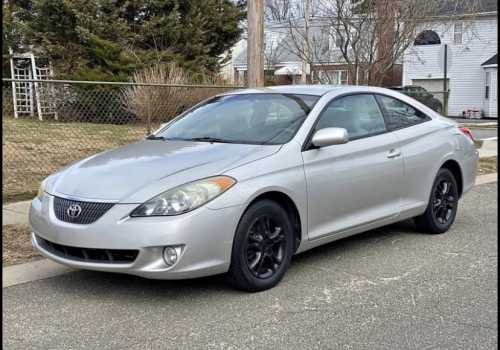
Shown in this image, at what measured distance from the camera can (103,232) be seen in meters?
4.12

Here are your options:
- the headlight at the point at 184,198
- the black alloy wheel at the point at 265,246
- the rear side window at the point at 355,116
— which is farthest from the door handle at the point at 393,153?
the headlight at the point at 184,198

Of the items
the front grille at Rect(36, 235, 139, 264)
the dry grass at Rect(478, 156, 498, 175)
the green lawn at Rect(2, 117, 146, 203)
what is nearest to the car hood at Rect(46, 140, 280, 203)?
the front grille at Rect(36, 235, 139, 264)

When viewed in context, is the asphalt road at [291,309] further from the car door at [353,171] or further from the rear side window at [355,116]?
the rear side window at [355,116]

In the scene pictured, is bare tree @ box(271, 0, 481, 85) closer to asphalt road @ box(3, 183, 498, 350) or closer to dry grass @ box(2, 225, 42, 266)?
asphalt road @ box(3, 183, 498, 350)

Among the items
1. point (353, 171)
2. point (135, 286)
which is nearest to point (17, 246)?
point (135, 286)

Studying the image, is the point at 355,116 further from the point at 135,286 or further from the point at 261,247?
the point at 135,286

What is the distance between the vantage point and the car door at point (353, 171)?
500cm

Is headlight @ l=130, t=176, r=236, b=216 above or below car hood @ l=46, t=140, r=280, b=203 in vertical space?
below

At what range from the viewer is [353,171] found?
209 inches

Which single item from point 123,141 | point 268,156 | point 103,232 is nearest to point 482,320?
point 268,156

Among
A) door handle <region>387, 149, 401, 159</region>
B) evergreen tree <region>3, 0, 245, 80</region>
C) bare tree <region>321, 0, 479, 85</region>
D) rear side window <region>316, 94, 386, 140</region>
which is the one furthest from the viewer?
evergreen tree <region>3, 0, 245, 80</region>

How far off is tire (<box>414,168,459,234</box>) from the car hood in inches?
88.9

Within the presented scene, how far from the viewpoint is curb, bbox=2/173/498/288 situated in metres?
4.93

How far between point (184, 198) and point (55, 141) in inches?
302
